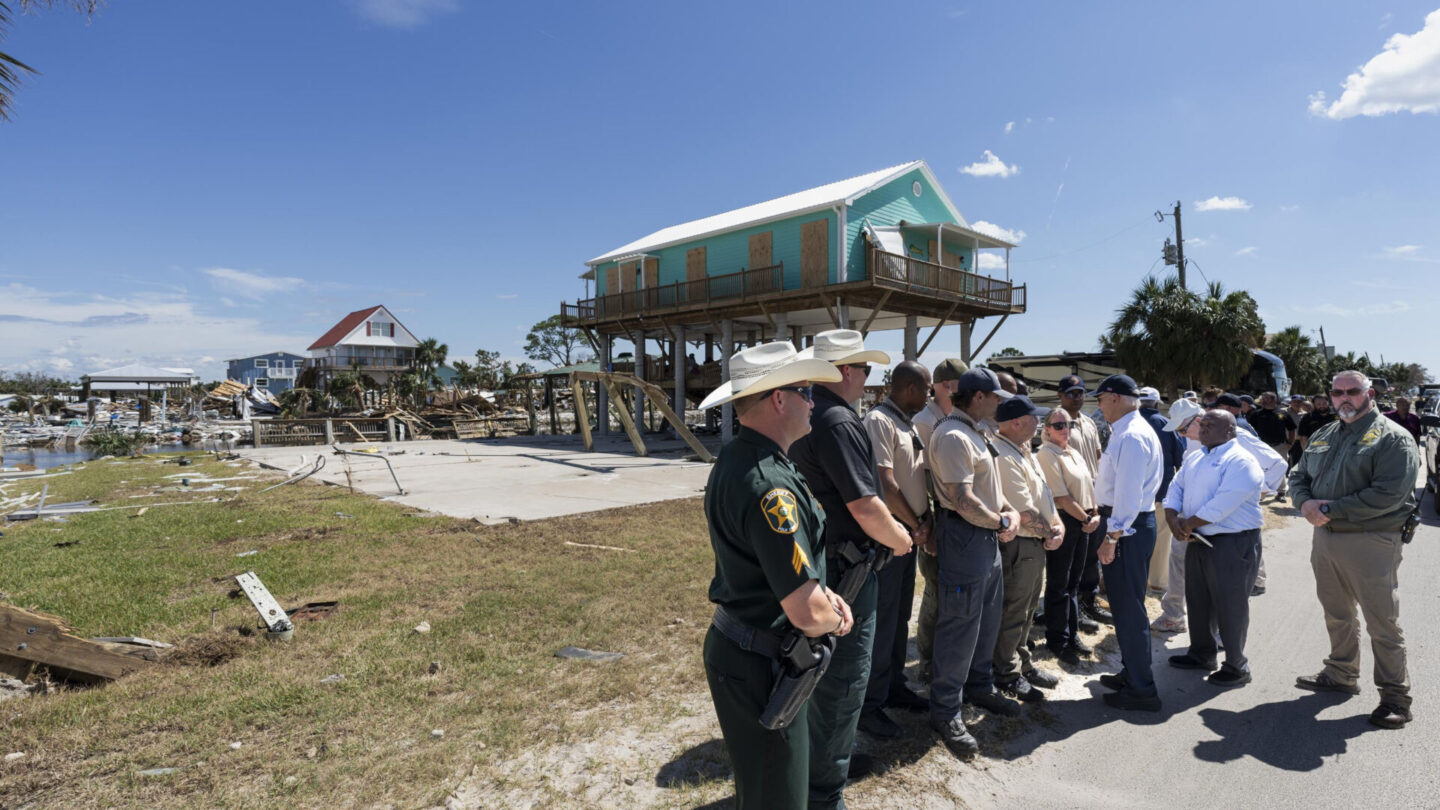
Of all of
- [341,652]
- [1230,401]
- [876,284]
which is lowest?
[341,652]

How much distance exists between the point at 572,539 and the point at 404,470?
10.1m

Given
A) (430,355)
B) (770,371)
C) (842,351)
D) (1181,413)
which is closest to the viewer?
(770,371)

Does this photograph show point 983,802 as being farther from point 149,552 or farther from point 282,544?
point 149,552

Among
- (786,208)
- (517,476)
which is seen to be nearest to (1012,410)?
(517,476)

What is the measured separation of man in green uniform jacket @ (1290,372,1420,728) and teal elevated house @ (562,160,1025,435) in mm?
15491

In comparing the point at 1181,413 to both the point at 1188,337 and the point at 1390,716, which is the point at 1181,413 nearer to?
the point at 1390,716

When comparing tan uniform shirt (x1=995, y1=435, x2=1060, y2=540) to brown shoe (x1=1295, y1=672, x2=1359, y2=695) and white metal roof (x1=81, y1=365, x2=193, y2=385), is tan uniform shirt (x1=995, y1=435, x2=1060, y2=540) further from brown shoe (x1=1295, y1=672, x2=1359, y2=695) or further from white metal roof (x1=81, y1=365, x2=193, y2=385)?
white metal roof (x1=81, y1=365, x2=193, y2=385)

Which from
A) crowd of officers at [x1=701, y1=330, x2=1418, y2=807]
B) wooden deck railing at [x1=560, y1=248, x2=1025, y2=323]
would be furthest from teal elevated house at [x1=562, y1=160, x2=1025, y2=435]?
crowd of officers at [x1=701, y1=330, x2=1418, y2=807]

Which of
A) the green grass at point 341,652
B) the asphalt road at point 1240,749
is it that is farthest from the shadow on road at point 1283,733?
the green grass at point 341,652

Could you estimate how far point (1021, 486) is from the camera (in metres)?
3.84

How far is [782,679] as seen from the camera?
1.97 meters

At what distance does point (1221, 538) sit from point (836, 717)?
10.6 ft

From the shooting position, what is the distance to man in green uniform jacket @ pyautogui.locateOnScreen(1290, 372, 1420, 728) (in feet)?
12.2

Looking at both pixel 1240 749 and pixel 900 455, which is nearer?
pixel 1240 749
